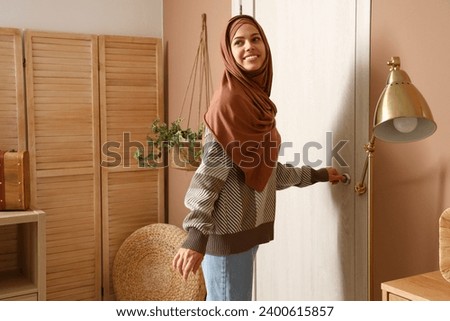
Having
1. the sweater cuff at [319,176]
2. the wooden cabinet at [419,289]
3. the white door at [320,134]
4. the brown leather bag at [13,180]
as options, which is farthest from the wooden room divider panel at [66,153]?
the wooden cabinet at [419,289]

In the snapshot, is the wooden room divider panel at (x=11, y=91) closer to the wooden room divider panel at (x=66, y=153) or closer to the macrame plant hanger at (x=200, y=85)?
the wooden room divider panel at (x=66, y=153)

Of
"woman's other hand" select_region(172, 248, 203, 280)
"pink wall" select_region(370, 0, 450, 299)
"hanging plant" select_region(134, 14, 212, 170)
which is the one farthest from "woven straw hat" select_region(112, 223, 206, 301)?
"pink wall" select_region(370, 0, 450, 299)

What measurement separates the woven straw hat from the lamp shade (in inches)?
65.0

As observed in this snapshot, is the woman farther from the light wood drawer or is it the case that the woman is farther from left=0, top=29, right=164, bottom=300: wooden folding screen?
left=0, top=29, right=164, bottom=300: wooden folding screen

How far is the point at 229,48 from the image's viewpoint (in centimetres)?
174

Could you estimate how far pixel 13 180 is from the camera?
2549mm

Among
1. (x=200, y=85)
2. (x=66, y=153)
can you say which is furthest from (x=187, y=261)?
(x=66, y=153)

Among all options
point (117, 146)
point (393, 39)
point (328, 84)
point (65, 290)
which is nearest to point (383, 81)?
point (393, 39)

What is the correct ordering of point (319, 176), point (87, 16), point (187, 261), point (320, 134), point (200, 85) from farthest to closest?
point (87, 16), point (200, 85), point (320, 134), point (319, 176), point (187, 261)

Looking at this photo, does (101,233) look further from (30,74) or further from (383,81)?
(383,81)

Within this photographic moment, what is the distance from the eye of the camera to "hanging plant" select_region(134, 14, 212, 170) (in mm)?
2455

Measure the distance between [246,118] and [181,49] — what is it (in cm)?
158

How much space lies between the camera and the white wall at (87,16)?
291 cm

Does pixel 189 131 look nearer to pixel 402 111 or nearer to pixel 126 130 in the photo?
pixel 126 130
